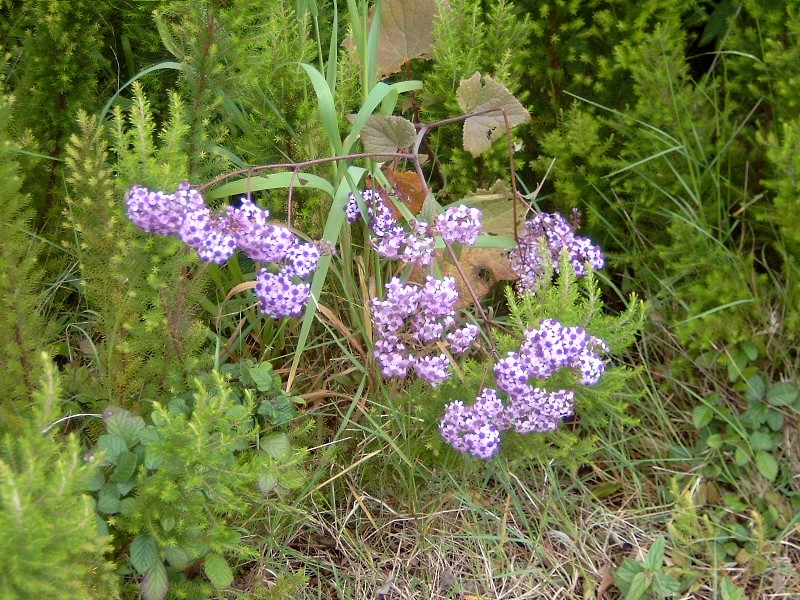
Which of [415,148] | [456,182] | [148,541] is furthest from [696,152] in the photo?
[148,541]

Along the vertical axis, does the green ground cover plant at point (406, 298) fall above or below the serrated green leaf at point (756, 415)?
above

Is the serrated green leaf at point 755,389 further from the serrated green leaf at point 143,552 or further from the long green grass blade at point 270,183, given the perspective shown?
the serrated green leaf at point 143,552

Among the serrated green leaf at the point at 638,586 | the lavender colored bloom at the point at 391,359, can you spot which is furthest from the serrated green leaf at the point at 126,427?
the serrated green leaf at the point at 638,586

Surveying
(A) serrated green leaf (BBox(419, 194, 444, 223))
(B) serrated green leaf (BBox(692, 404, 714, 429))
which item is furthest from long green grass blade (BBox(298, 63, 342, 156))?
(B) serrated green leaf (BBox(692, 404, 714, 429))

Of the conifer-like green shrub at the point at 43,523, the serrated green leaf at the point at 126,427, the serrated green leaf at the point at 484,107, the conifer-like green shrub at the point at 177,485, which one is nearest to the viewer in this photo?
the conifer-like green shrub at the point at 43,523

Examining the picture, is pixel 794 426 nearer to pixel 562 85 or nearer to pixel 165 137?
pixel 562 85

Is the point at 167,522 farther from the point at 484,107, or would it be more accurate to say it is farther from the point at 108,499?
the point at 484,107

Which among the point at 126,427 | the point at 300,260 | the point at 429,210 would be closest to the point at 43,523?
the point at 126,427

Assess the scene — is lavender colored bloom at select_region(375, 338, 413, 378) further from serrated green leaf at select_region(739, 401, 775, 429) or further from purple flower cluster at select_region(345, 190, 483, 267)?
serrated green leaf at select_region(739, 401, 775, 429)
